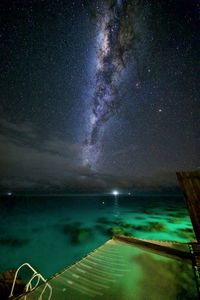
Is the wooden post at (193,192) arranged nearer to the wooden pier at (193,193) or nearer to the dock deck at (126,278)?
the wooden pier at (193,193)

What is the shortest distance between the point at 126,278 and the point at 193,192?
4.89m

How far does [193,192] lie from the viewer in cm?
833

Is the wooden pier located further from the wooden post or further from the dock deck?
the dock deck

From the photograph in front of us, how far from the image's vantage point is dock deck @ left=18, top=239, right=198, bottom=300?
451cm

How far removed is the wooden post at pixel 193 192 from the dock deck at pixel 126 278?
5.34 feet

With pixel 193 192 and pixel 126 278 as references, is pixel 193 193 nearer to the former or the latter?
pixel 193 192

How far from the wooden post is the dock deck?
1.63m

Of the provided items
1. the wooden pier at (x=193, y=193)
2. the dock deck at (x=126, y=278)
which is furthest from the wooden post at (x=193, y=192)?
the dock deck at (x=126, y=278)

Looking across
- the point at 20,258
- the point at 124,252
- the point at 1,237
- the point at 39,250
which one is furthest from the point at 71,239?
the point at 124,252

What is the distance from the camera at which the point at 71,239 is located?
1049 inches

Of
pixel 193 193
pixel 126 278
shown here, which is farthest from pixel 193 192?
pixel 126 278

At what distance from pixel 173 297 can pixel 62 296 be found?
2.69 meters

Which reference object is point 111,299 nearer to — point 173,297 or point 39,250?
point 173,297

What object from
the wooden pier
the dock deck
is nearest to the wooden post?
the wooden pier
